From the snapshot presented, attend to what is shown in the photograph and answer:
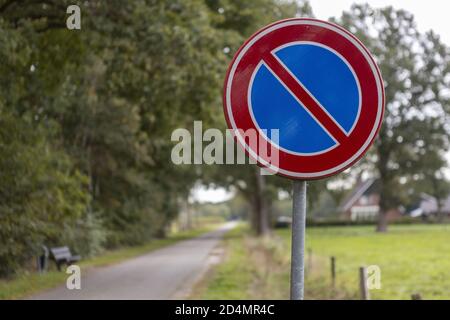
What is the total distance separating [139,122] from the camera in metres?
25.0

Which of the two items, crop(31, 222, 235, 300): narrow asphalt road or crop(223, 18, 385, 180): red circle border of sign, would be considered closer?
crop(223, 18, 385, 180): red circle border of sign

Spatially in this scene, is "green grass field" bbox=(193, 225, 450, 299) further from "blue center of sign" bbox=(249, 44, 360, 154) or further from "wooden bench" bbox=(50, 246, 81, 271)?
"blue center of sign" bbox=(249, 44, 360, 154)

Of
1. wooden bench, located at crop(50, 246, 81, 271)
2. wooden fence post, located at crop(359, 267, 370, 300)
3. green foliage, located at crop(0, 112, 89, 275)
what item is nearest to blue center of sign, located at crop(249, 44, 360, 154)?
wooden fence post, located at crop(359, 267, 370, 300)

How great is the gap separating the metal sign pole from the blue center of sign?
0.56ft

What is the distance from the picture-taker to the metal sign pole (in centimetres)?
233

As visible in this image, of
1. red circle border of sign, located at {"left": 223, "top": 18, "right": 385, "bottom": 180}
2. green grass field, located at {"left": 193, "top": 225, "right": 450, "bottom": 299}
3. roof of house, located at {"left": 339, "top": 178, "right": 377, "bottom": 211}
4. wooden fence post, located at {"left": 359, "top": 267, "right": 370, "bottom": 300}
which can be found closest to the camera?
red circle border of sign, located at {"left": 223, "top": 18, "right": 385, "bottom": 180}

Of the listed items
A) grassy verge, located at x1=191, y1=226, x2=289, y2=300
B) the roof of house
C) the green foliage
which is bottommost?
the roof of house

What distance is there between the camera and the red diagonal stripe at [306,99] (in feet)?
7.65

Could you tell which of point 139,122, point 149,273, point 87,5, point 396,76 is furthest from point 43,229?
point 396,76

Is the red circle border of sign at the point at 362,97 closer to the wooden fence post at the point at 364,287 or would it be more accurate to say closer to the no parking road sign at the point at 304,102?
the no parking road sign at the point at 304,102

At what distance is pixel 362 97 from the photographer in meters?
2.35

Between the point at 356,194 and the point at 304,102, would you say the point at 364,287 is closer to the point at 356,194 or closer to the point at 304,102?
the point at 304,102

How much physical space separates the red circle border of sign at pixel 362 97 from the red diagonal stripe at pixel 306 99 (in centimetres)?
4

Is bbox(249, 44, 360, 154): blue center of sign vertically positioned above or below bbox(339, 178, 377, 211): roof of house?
above
